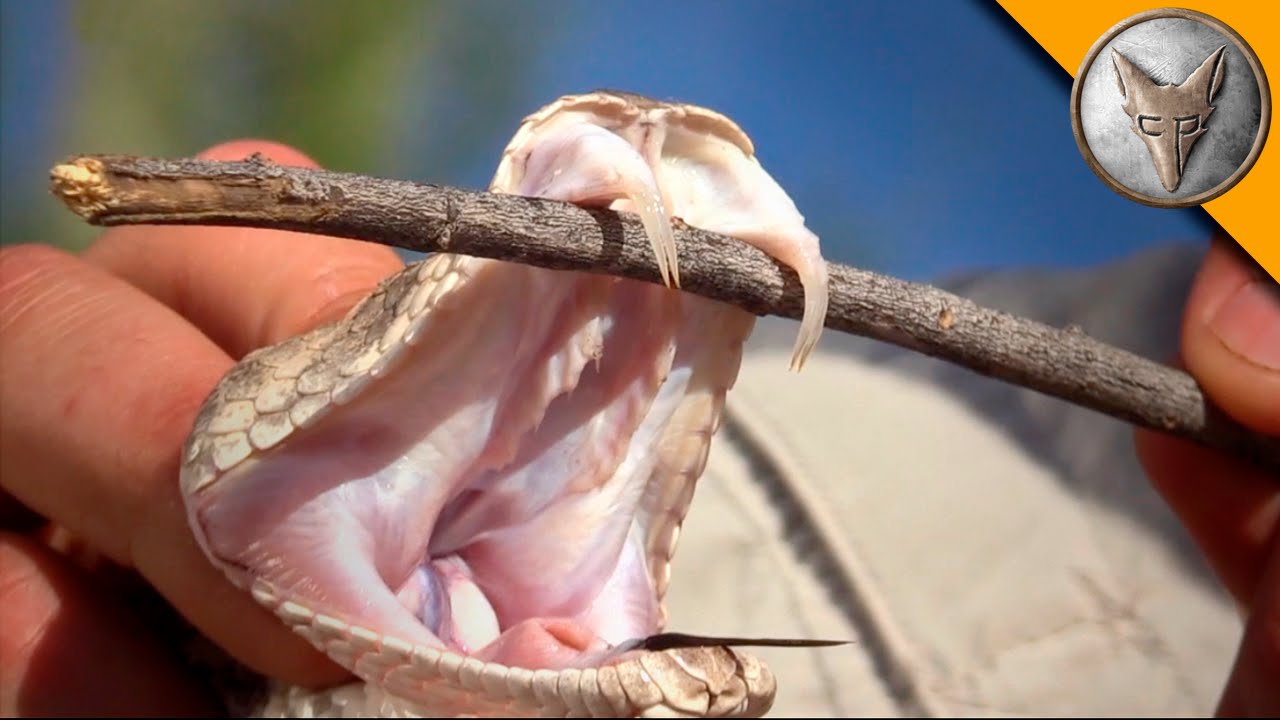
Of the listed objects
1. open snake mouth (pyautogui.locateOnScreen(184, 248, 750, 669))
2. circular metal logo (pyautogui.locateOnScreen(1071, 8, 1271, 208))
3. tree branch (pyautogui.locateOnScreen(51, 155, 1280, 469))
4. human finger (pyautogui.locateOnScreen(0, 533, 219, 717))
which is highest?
circular metal logo (pyautogui.locateOnScreen(1071, 8, 1271, 208))

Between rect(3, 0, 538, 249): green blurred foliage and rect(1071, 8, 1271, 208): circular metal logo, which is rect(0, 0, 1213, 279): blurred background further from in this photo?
rect(1071, 8, 1271, 208): circular metal logo

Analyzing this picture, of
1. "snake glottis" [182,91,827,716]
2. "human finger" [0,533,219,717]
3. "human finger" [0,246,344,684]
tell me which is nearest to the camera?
"snake glottis" [182,91,827,716]

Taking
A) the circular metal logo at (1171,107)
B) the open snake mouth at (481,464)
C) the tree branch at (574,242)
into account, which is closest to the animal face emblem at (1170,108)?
the circular metal logo at (1171,107)

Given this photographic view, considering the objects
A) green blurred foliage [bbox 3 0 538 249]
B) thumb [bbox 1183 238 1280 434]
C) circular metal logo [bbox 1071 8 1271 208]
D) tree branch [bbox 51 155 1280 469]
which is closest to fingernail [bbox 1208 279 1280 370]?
thumb [bbox 1183 238 1280 434]

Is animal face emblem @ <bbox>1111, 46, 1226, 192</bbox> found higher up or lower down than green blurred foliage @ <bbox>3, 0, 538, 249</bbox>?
higher up

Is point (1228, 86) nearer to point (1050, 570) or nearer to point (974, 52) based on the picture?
point (974, 52)

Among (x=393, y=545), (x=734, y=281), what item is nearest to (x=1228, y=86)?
(x=734, y=281)

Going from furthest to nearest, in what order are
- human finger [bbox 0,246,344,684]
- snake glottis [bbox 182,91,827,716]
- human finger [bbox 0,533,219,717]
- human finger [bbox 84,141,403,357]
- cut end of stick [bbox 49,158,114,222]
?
1. human finger [bbox 84,141,403,357]
2. human finger [bbox 0,533,219,717]
3. human finger [bbox 0,246,344,684]
4. snake glottis [bbox 182,91,827,716]
5. cut end of stick [bbox 49,158,114,222]
